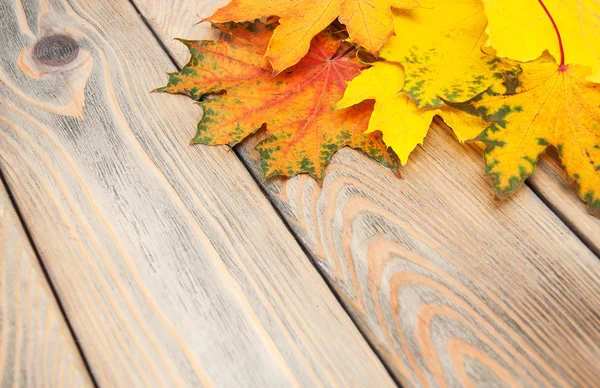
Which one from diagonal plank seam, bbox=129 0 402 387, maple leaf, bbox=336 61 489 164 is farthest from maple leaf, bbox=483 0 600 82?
diagonal plank seam, bbox=129 0 402 387

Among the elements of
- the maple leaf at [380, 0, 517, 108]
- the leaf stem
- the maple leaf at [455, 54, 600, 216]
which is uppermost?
the maple leaf at [380, 0, 517, 108]

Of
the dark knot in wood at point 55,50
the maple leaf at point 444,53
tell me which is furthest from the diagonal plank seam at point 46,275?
the maple leaf at point 444,53

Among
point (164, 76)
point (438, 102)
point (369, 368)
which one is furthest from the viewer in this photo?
point (164, 76)

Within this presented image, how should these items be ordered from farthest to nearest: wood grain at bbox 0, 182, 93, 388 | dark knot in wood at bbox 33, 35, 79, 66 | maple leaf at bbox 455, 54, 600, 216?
dark knot in wood at bbox 33, 35, 79, 66 → maple leaf at bbox 455, 54, 600, 216 → wood grain at bbox 0, 182, 93, 388

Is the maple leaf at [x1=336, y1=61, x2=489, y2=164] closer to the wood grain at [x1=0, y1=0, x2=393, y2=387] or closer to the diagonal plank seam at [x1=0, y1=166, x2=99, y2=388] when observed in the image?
the wood grain at [x1=0, y1=0, x2=393, y2=387]

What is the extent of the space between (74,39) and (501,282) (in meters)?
0.78

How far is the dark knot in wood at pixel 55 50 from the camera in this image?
0.96 metres

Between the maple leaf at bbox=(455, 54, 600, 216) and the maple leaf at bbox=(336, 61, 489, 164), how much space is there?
1.0 inches

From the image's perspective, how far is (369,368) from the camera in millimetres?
690

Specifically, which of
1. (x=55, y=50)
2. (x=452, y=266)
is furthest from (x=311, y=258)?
(x=55, y=50)

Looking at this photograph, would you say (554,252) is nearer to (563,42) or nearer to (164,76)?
(563,42)

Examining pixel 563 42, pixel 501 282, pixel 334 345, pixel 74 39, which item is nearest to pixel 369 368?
pixel 334 345

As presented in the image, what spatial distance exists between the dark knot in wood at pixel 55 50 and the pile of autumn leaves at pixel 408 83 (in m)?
0.19

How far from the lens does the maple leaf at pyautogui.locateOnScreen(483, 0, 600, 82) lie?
0.80 meters
